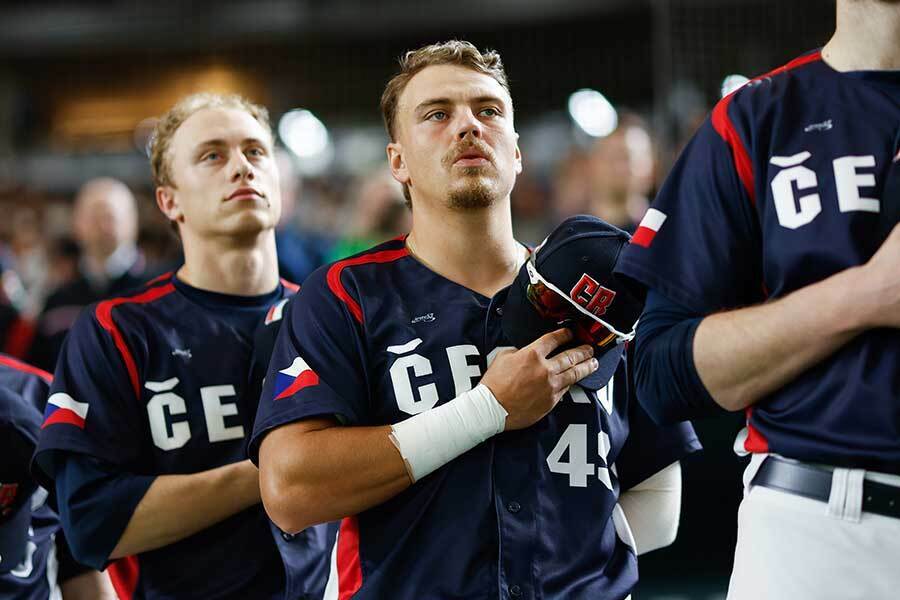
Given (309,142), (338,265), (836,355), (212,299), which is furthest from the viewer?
(309,142)

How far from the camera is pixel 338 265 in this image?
2.69 m

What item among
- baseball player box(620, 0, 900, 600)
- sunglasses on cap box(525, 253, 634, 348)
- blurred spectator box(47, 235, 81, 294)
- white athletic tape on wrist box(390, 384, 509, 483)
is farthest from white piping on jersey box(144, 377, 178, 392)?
blurred spectator box(47, 235, 81, 294)

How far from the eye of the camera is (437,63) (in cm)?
289

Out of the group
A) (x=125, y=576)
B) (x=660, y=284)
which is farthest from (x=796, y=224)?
(x=125, y=576)

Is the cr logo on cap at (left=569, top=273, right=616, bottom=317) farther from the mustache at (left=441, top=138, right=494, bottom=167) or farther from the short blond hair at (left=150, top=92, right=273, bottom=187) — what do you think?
the short blond hair at (left=150, top=92, right=273, bottom=187)

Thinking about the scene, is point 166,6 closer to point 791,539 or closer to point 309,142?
point 309,142

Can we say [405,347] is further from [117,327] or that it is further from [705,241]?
[117,327]

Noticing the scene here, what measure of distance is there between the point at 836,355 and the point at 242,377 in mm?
1853

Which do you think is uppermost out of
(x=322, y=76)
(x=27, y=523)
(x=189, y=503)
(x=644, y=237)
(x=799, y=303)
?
(x=322, y=76)

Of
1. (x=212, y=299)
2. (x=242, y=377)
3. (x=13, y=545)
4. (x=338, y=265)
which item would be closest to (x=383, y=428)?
(x=338, y=265)

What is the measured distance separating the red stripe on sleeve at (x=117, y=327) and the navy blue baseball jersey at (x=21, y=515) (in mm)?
381

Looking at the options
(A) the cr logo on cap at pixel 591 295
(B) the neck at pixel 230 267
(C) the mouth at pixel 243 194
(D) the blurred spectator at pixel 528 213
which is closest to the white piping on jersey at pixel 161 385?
(B) the neck at pixel 230 267

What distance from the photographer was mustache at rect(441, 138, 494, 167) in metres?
2.69

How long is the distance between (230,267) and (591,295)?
4.58 feet
